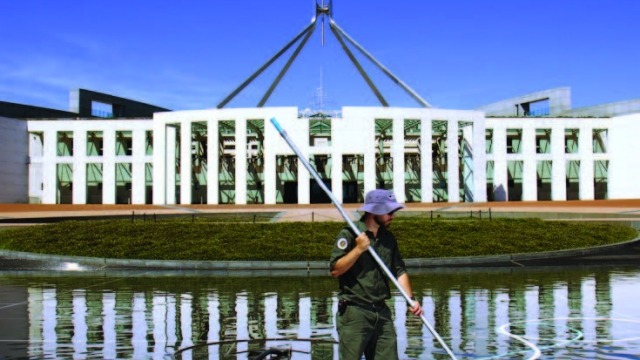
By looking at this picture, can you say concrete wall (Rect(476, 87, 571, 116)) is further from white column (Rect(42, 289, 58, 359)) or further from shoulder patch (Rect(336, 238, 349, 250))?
shoulder patch (Rect(336, 238, 349, 250))

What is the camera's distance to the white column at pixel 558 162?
62.8 m

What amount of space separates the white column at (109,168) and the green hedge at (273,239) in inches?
1549

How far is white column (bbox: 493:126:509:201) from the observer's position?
6319cm

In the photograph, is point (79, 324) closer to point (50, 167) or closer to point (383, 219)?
point (383, 219)

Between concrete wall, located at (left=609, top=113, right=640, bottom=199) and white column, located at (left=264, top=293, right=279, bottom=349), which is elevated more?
concrete wall, located at (left=609, top=113, right=640, bottom=199)

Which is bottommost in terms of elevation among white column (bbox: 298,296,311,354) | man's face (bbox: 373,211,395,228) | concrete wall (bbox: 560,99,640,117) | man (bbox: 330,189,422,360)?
white column (bbox: 298,296,311,354)

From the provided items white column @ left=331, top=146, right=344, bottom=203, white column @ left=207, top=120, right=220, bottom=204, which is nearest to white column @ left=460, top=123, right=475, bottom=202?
white column @ left=331, top=146, right=344, bottom=203

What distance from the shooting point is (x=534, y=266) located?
1742 cm

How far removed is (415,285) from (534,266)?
5.11 metres

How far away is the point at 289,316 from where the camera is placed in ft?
33.1

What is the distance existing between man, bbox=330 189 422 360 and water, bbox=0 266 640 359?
2503 mm

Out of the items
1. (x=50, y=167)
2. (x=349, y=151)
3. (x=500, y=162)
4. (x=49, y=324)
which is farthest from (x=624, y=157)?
(x=49, y=324)

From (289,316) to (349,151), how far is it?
1813 inches

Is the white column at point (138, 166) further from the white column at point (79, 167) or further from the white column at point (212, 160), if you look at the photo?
the white column at point (212, 160)
